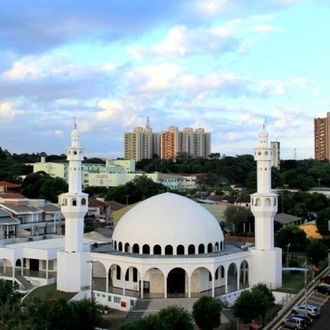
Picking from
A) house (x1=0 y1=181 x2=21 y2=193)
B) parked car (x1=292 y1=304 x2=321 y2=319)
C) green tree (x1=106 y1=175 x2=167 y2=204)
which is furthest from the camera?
house (x1=0 y1=181 x2=21 y2=193)

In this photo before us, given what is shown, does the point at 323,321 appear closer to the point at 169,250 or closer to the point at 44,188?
the point at 169,250

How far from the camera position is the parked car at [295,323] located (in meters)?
28.4

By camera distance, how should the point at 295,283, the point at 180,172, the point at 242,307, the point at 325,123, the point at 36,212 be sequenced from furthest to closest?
1. the point at 325,123
2. the point at 180,172
3. the point at 36,212
4. the point at 295,283
5. the point at 242,307

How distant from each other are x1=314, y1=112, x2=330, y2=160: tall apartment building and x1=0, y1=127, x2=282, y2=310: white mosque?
107653mm

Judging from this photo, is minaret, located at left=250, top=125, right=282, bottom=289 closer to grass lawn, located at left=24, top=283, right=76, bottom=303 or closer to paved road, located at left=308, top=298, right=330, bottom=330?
paved road, located at left=308, top=298, right=330, bottom=330

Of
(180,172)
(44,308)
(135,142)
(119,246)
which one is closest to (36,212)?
(119,246)

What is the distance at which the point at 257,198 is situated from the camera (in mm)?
37188

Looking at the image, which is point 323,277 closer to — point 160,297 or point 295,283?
point 295,283

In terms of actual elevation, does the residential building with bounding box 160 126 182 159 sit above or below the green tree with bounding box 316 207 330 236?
above

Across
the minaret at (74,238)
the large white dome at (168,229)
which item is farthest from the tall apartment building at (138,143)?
the large white dome at (168,229)

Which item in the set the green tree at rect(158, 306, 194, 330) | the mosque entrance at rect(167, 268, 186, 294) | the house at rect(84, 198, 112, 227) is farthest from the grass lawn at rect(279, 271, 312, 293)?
the house at rect(84, 198, 112, 227)

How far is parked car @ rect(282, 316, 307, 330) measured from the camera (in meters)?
28.4

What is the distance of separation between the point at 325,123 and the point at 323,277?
351ft

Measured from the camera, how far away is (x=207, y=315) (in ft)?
88.3
